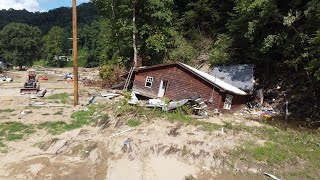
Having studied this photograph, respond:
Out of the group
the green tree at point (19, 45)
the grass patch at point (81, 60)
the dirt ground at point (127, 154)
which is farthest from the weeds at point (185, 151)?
the grass patch at point (81, 60)

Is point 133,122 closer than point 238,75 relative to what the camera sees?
Yes

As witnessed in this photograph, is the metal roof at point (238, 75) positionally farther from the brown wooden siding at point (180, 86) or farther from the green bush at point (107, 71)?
the green bush at point (107, 71)

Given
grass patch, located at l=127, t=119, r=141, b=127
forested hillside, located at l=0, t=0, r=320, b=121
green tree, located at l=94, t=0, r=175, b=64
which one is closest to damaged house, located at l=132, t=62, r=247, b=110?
forested hillside, located at l=0, t=0, r=320, b=121

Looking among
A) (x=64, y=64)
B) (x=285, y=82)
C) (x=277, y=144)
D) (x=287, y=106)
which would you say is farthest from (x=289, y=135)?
(x=64, y=64)

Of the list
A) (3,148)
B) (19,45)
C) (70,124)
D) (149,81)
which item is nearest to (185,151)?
(70,124)

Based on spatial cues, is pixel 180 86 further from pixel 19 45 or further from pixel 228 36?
pixel 19 45

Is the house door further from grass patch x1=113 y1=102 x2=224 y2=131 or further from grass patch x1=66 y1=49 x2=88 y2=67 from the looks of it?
grass patch x1=66 y1=49 x2=88 y2=67

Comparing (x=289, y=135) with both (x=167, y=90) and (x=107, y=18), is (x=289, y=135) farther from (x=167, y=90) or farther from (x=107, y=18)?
(x=107, y=18)
